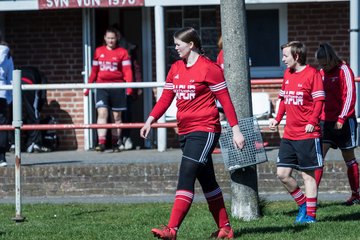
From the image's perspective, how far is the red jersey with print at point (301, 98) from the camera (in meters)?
9.49

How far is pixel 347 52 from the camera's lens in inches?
612

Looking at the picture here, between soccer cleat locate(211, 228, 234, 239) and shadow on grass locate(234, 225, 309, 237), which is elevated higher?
soccer cleat locate(211, 228, 234, 239)

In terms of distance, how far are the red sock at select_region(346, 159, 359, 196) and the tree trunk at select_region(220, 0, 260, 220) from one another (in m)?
1.43

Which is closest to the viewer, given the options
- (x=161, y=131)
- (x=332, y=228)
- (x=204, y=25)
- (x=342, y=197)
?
(x=332, y=228)

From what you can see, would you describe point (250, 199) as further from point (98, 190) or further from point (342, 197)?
point (98, 190)

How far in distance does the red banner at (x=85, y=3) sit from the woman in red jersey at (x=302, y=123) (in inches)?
214

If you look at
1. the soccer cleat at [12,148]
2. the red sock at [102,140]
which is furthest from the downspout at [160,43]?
the soccer cleat at [12,148]

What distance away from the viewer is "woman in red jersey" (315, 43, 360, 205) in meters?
10.6

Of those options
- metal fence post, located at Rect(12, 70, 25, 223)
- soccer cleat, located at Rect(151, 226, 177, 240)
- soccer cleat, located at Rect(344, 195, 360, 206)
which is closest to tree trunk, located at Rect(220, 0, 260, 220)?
soccer cleat, located at Rect(344, 195, 360, 206)

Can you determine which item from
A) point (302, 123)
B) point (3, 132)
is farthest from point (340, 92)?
point (3, 132)

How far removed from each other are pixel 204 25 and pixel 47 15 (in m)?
2.42

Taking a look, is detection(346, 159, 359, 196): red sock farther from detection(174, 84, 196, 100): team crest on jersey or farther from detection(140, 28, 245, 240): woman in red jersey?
detection(174, 84, 196, 100): team crest on jersey

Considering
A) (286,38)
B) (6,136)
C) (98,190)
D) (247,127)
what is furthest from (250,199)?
(286,38)

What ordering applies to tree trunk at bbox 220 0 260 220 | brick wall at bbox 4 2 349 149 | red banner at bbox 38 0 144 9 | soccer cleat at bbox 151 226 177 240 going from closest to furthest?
soccer cleat at bbox 151 226 177 240 → tree trunk at bbox 220 0 260 220 → red banner at bbox 38 0 144 9 → brick wall at bbox 4 2 349 149
